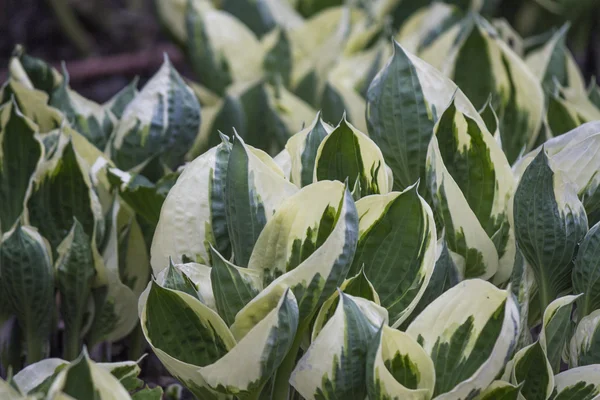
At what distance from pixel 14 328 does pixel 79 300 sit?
0.10m

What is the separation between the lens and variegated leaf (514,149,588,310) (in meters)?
0.65

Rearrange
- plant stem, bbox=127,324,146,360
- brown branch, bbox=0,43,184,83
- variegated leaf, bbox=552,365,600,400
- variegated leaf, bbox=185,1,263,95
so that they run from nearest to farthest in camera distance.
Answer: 1. variegated leaf, bbox=552,365,600,400
2. plant stem, bbox=127,324,146,360
3. variegated leaf, bbox=185,1,263,95
4. brown branch, bbox=0,43,184,83

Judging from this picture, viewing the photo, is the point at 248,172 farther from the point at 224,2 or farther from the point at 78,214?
the point at 224,2

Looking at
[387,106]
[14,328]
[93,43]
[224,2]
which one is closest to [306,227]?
[387,106]

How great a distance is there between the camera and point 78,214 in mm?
832

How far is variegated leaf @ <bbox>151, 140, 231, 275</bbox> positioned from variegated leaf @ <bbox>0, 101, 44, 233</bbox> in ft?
0.78

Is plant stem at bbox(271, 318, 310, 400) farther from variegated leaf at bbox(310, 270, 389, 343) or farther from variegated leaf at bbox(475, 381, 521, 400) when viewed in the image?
Result: variegated leaf at bbox(475, 381, 521, 400)

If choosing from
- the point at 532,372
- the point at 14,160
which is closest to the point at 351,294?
the point at 532,372

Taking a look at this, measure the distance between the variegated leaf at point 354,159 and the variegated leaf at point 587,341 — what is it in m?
0.18

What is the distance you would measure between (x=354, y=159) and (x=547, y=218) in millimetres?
159

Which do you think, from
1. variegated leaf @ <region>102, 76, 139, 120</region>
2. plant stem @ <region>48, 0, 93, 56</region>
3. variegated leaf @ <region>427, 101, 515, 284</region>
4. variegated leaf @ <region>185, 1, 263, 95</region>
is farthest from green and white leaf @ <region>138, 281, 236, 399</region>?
plant stem @ <region>48, 0, 93, 56</region>

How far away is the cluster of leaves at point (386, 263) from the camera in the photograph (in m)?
0.59

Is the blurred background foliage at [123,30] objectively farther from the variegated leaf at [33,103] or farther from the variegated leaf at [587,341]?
the variegated leaf at [587,341]

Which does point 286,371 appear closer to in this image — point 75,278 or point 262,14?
point 75,278
